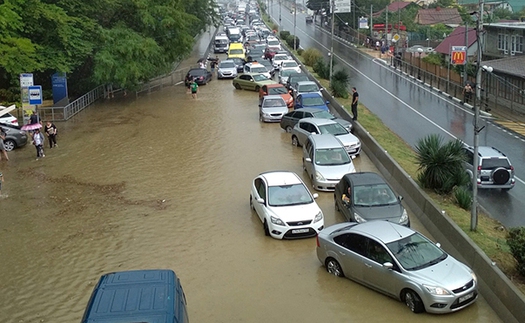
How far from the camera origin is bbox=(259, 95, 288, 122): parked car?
107ft

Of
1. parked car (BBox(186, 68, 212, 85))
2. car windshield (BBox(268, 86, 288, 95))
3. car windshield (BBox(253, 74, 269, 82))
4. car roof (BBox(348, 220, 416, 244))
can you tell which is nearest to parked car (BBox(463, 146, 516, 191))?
car roof (BBox(348, 220, 416, 244))

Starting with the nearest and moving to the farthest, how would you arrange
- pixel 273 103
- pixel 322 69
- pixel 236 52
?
pixel 273 103 → pixel 322 69 → pixel 236 52

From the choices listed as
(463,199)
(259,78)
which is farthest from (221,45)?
(463,199)

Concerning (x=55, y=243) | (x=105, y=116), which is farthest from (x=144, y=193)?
(x=105, y=116)

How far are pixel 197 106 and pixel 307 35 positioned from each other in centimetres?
6131

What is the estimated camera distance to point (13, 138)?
89.8ft

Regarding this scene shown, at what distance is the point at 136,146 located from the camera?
27.9 metres

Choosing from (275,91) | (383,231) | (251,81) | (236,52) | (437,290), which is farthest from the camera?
(236,52)

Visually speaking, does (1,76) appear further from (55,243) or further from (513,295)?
(513,295)

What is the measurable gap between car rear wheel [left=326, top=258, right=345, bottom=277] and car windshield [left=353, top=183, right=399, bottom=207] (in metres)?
3.16

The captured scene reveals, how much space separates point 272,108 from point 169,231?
16646 mm

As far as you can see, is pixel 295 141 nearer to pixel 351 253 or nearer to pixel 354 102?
pixel 354 102

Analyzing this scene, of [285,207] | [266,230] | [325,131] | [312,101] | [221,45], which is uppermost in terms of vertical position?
[221,45]

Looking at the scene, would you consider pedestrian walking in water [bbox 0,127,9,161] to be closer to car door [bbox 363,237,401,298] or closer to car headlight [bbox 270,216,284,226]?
car headlight [bbox 270,216,284,226]
